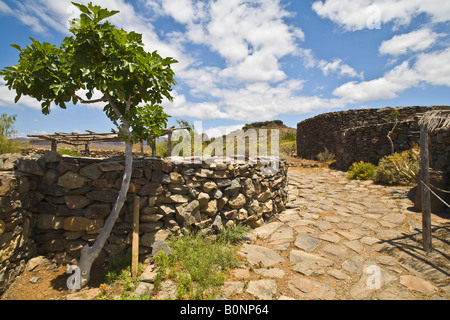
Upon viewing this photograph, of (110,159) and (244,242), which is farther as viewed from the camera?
(244,242)

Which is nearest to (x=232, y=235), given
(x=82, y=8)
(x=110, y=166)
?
(x=110, y=166)

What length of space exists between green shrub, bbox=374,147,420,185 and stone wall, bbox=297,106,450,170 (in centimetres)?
177

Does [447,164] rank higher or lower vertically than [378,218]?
higher

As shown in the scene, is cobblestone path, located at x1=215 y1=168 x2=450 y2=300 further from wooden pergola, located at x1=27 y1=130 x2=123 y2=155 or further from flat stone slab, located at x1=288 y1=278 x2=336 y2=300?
wooden pergola, located at x1=27 y1=130 x2=123 y2=155

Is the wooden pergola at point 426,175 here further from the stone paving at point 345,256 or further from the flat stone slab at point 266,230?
the flat stone slab at point 266,230

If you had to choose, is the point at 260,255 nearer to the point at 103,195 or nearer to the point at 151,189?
the point at 151,189

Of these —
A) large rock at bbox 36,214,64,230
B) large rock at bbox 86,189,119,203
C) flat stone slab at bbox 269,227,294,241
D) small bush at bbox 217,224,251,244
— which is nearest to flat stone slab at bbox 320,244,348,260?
flat stone slab at bbox 269,227,294,241

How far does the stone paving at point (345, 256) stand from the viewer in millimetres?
2621

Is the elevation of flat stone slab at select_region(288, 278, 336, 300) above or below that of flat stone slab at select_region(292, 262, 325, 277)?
below

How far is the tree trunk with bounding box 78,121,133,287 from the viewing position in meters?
2.98
